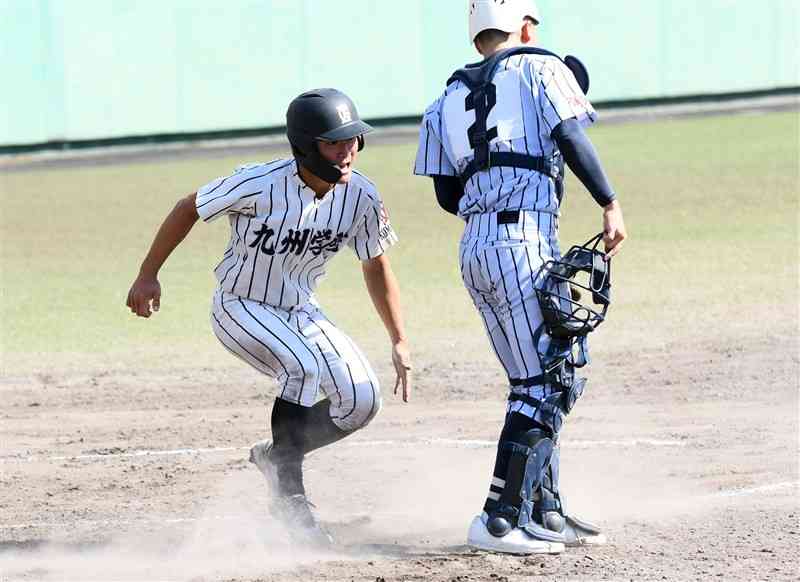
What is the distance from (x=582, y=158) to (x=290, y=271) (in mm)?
1304

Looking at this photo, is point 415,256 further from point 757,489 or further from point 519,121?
point 519,121

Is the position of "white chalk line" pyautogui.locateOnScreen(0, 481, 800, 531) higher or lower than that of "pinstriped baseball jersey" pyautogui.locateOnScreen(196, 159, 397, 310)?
lower

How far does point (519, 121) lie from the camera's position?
5219 mm

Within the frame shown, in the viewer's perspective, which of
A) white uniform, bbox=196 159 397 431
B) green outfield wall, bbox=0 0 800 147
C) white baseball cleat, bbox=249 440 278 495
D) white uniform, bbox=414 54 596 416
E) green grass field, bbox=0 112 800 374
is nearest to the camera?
white uniform, bbox=414 54 596 416

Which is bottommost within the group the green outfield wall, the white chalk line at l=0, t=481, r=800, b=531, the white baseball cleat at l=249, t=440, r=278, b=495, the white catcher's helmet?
the white chalk line at l=0, t=481, r=800, b=531

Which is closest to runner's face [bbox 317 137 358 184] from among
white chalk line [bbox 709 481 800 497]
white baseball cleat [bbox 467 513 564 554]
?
white baseball cleat [bbox 467 513 564 554]

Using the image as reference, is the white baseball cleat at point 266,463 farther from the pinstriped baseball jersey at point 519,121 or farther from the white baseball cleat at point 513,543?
the pinstriped baseball jersey at point 519,121

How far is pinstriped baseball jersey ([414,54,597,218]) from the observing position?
16.9 ft

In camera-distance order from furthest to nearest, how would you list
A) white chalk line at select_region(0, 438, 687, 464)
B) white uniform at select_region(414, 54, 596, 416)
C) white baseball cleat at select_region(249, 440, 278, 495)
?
1. white chalk line at select_region(0, 438, 687, 464)
2. white baseball cleat at select_region(249, 440, 278, 495)
3. white uniform at select_region(414, 54, 596, 416)

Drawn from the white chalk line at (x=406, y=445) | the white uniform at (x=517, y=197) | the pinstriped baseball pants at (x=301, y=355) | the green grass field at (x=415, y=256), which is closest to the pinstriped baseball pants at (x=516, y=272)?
the white uniform at (x=517, y=197)

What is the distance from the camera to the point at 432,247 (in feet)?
44.8

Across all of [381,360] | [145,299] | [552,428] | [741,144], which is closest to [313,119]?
[145,299]

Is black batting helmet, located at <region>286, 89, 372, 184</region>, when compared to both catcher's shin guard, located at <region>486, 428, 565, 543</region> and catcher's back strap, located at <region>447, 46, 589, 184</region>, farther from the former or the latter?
catcher's shin guard, located at <region>486, 428, 565, 543</region>

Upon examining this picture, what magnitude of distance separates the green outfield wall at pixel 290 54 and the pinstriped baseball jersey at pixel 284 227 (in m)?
18.6
